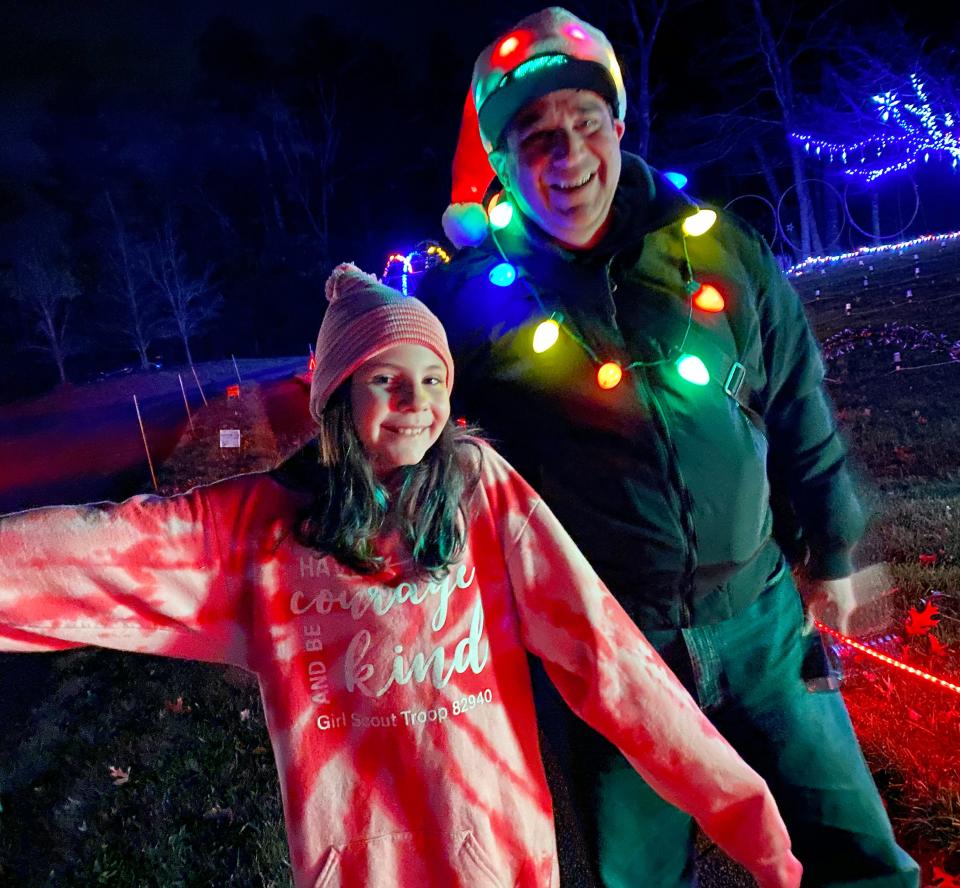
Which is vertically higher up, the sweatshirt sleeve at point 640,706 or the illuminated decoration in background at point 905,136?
the illuminated decoration in background at point 905,136

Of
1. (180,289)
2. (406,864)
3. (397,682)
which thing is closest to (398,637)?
(397,682)

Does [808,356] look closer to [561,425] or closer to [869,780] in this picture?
[561,425]

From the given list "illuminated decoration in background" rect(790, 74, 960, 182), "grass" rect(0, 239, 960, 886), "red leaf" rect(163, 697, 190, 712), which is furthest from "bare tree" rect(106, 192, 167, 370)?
"red leaf" rect(163, 697, 190, 712)

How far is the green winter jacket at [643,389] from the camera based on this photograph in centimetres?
191

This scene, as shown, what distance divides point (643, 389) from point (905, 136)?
15.1 meters

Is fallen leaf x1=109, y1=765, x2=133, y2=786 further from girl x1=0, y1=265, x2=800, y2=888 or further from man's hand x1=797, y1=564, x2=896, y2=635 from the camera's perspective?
man's hand x1=797, y1=564, x2=896, y2=635

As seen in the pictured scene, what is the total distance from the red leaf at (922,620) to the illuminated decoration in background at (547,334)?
9.53 ft

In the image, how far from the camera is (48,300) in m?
30.2

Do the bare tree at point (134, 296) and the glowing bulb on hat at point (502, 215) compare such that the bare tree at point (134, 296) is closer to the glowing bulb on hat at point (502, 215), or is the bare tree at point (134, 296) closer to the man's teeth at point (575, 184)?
the glowing bulb on hat at point (502, 215)

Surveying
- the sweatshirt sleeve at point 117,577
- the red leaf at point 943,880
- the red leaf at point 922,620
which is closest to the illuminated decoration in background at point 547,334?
the sweatshirt sleeve at point 117,577

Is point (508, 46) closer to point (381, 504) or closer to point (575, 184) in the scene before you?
point (575, 184)

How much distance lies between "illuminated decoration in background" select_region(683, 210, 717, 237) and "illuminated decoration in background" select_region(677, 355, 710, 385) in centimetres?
34

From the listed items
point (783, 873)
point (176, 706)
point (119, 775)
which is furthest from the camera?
point (176, 706)

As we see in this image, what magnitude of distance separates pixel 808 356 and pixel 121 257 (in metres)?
34.0
